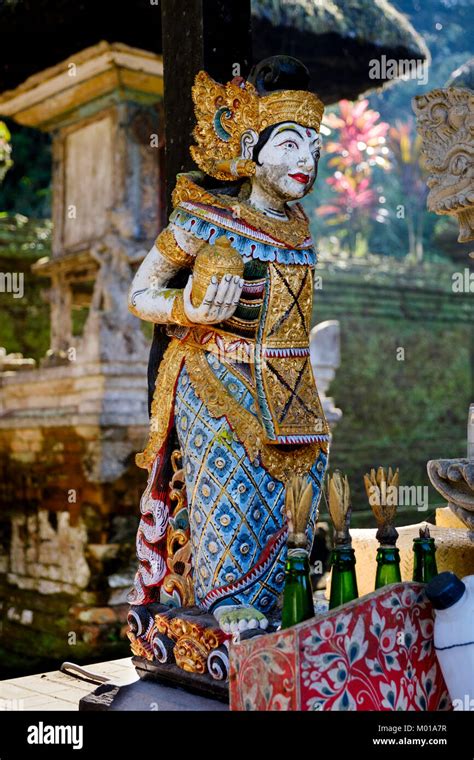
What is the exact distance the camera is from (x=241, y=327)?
9.42 ft

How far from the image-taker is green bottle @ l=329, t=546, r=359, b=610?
7.97ft

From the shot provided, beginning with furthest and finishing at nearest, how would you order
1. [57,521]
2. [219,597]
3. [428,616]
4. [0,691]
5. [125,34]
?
[57,521] → [125,34] → [0,691] → [219,597] → [428,616]

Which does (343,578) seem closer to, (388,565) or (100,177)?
(388,565)

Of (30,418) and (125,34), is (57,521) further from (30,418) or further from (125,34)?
(125,34)

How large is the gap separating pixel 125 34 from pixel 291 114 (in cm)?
375

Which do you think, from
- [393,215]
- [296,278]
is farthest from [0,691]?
[393,215]

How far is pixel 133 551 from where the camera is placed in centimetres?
643

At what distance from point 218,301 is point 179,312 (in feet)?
0.54

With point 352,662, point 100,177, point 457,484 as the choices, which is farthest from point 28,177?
point 352,662

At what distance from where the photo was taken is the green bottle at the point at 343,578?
7.97 ft

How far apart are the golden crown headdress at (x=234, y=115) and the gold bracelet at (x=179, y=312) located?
39 centimetres

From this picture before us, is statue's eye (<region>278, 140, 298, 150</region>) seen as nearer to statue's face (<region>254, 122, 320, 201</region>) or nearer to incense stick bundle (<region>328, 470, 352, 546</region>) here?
statue's face (<region>254, 122, 320, 201</region>)


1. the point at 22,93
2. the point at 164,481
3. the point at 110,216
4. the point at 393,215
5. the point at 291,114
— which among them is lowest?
the point at 164,481

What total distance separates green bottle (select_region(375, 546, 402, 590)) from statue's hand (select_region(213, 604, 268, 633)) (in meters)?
0.35
